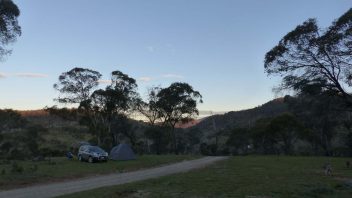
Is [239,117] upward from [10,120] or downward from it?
upward

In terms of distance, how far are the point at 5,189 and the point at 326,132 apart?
62.0 meters

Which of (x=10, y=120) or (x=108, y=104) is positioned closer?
(x=108, y=104)

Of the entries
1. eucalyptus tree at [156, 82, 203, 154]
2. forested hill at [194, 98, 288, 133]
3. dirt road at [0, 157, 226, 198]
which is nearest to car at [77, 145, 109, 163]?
dirt road at [0, 157, 226, 198]

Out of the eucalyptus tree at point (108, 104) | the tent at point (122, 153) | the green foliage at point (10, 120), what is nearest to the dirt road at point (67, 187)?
the tent at point (122, 153)

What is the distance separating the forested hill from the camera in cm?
12406

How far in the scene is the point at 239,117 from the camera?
487 feet

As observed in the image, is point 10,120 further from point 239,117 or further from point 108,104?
point 239,117

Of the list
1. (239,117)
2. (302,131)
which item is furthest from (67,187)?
(239,117)

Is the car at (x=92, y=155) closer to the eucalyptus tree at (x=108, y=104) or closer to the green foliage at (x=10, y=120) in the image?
the eucalyptus tree at (x=108, y=104)

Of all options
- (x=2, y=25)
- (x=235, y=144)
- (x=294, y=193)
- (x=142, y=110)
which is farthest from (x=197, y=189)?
(x=235, y=144)

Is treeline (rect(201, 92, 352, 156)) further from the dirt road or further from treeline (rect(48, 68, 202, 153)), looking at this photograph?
the dirt road

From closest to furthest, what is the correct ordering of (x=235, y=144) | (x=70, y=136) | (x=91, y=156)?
1. (x=91, y=156)
2. (x=235, y=144)
3. (x=70, y=136)

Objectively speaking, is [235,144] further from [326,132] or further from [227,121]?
[227,121]

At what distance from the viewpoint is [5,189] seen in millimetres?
21969
